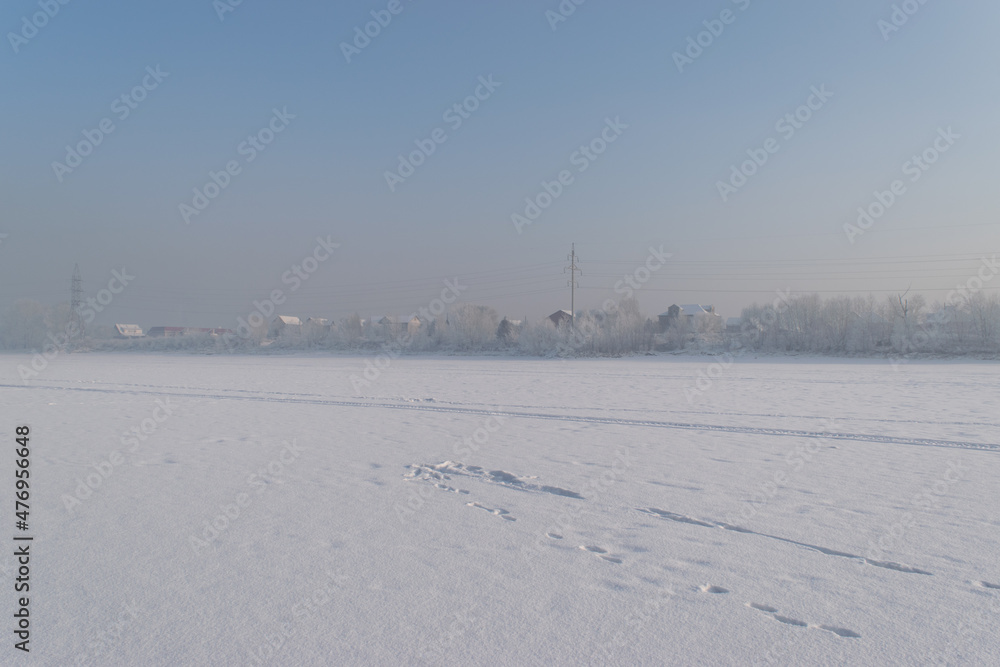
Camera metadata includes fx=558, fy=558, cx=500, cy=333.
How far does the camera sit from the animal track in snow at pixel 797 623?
11.0ft

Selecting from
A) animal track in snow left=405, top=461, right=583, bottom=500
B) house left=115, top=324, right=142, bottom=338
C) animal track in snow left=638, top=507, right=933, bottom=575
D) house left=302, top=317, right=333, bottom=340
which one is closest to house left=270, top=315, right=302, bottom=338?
house left=302, top=317, right=333, bottom=340

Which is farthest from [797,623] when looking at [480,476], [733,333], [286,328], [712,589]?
[286,328]

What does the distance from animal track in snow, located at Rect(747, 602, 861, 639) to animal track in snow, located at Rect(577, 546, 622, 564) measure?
3.42 ft

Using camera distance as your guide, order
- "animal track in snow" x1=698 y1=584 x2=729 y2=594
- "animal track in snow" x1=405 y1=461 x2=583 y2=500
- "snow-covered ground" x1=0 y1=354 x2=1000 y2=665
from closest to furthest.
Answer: "snow-covered ground" x1=0 y1=354 x2=1000 y2=665, "animal track in snow" x1=698 y1=584 x2=729 y2=594, "animal track in snow" x1=405 y1=461 x2=583 y2=500

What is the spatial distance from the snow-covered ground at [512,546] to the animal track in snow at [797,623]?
0.03 metres

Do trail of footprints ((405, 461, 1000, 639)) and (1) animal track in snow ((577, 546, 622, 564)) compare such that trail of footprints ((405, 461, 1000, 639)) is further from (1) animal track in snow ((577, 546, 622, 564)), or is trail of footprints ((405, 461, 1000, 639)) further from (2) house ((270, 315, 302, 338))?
(2) house ((270, 315, 302, 338))

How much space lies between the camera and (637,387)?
2045cm

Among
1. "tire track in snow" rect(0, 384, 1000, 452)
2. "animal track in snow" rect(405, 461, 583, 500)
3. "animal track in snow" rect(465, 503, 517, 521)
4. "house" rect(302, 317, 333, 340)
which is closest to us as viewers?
"animal track in snow" rect(465, 503, 517, 521)

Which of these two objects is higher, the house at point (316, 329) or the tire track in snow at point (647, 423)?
the house at point (316, 329)

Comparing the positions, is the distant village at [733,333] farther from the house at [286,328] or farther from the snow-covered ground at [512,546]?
the snow-covered ground at [512,546]

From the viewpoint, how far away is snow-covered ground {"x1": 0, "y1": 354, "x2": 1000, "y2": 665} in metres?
3.30

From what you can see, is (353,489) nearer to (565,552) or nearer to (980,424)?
(565,552)

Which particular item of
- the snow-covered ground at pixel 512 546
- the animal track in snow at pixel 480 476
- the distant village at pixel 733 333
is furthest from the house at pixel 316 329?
the animal track in snow at pixel 480 476

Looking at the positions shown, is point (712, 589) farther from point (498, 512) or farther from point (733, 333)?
point (733, 333)
